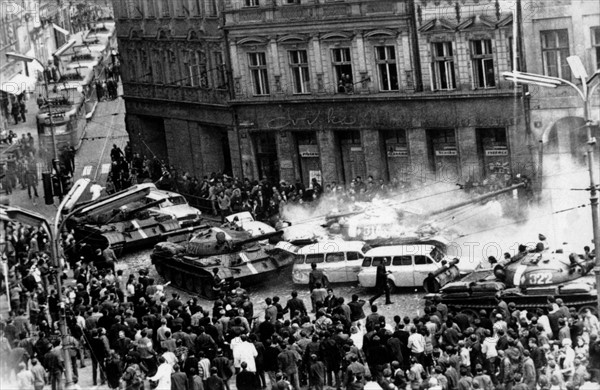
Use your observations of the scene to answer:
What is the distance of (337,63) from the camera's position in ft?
213

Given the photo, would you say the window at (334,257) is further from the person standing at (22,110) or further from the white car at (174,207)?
the person standing at (22,110)

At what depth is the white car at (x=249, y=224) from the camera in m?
56.0

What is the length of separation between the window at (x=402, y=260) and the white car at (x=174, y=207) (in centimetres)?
1450

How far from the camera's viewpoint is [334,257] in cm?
5159

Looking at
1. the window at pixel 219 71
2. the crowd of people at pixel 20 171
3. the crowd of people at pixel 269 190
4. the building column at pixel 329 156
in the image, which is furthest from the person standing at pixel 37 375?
the crowd of people at pixel 20 171

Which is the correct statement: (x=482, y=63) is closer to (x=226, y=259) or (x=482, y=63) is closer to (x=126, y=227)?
(x=226, y=259)

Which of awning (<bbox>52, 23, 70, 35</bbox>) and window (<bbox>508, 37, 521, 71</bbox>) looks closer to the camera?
window (<bbox>508, 37, 521, 71</bbox>)

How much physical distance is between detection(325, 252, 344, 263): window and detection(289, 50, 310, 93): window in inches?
638

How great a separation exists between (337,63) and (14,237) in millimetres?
Answer: 15397

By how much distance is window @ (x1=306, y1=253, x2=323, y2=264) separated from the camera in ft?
170

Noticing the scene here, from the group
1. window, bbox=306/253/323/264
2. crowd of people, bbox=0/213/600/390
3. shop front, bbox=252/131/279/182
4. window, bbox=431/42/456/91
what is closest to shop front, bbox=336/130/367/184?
shop front, bbox=252/131/279/182

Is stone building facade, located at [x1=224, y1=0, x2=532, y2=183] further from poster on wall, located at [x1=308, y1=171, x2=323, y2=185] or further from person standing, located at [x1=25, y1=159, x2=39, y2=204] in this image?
person standing, located at [x1=25, y1=159, x2=39, y2=204]

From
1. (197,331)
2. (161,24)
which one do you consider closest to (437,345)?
(197,331)

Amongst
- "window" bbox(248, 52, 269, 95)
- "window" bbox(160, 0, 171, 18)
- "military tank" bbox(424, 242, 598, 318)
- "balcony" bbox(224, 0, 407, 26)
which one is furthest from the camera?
"window" bbox(160, 0, 171, 18)
